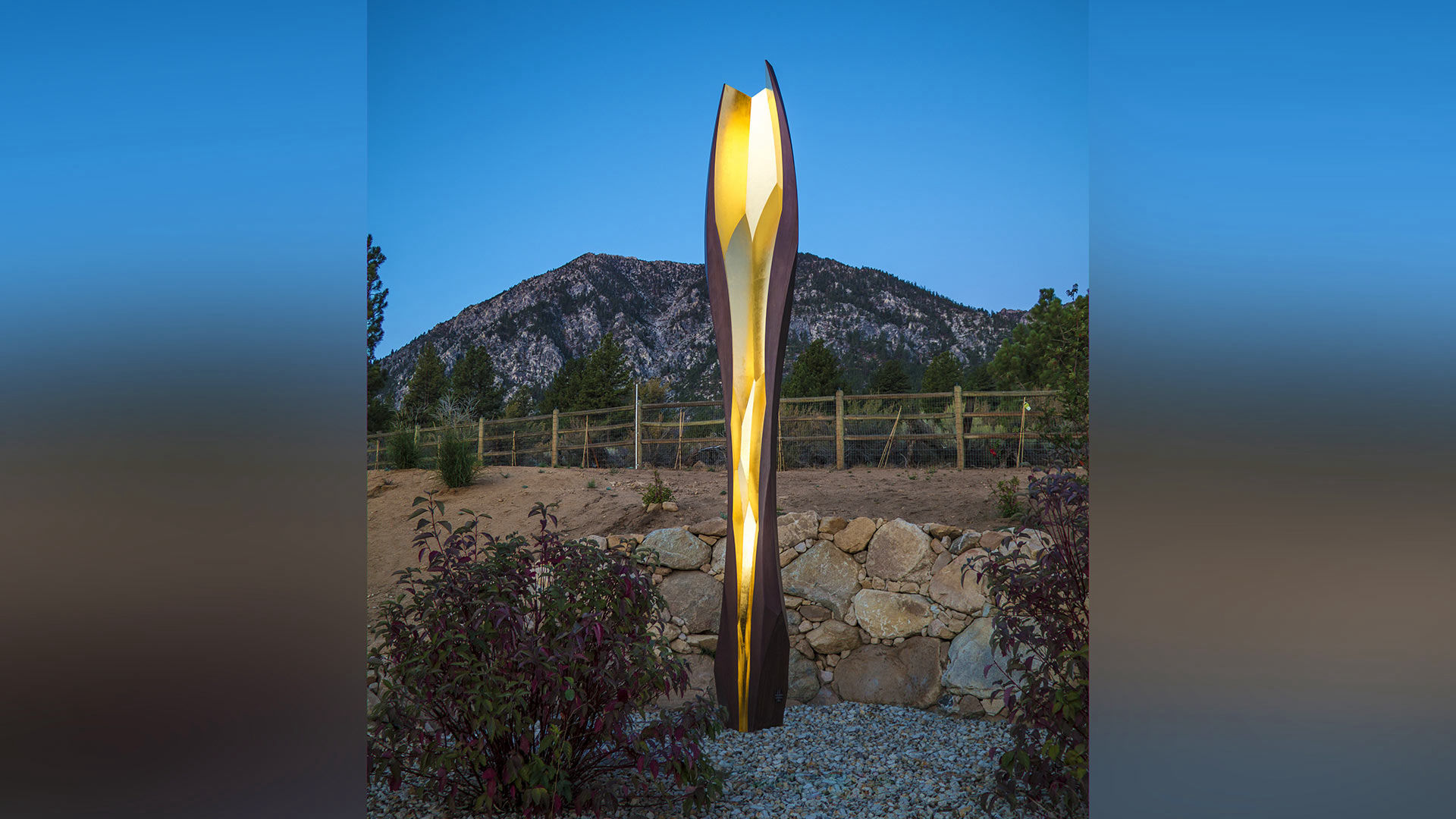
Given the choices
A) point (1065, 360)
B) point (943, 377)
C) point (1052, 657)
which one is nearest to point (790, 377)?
point (943, 377)

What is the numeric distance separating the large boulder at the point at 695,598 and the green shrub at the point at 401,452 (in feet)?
14.7

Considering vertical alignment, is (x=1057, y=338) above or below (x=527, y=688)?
above

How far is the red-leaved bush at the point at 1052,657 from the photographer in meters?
2.17

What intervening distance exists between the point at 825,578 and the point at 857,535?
33 centimetres

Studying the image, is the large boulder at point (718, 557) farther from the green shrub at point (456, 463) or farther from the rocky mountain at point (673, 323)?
the rocky mountain at point (673, 323)

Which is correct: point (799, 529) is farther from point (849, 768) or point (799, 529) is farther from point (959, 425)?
point (959, 425)

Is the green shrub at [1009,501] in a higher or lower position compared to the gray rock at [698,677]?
higher

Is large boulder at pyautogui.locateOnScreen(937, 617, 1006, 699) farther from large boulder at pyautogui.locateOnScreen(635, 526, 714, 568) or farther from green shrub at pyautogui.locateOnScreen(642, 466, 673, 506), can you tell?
green shrub at pyautogui.locateOnScreen(642, 466, 673, 506)

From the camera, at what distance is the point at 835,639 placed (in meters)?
4.52

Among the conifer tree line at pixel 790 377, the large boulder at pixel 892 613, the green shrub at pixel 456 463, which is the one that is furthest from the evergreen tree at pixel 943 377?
the large boulder at pixel 892 613

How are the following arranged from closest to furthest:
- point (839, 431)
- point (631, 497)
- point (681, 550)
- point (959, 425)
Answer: point (681, 550)
point (631, 497)
point (959, 425)
point (839, 431)

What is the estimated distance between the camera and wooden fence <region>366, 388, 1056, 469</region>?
24.7 feet
